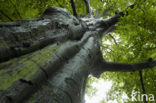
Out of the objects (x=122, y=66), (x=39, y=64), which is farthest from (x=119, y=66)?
(x=39, y=64)

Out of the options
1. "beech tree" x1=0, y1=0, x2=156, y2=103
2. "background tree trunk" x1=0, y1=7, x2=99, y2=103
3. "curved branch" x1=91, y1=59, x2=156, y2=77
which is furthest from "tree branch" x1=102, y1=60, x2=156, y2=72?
"background tree trunk" x1=0, y1=7, x2=99, y2=103

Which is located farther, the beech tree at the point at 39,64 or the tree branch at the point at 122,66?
the tree branch at the point at 122,66

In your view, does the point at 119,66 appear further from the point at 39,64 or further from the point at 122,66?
the point at 39,64

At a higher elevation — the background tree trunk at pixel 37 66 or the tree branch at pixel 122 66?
the background tree trunk at pixel 37 66

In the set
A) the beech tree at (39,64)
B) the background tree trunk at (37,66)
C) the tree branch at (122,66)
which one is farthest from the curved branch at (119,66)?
the background tree trunk at (37,66)

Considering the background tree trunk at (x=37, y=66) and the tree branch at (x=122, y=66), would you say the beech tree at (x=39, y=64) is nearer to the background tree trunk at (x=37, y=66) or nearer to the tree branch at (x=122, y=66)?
the background tree trunk at (x=37, y=66)

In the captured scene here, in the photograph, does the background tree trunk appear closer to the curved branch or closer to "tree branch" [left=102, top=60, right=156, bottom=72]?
the curved branch

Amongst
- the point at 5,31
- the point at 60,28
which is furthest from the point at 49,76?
the point at 60,28

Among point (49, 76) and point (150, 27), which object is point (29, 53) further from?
point (150, 27)

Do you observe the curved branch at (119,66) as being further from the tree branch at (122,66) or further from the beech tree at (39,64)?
the beech tree at (39,64)

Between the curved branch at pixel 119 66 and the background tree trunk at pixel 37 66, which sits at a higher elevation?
the background tree trunk at pixel 37 66

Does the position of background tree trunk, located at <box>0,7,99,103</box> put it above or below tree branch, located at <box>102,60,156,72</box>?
above

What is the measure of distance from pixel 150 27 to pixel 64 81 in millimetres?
2769

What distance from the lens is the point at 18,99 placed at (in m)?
0.76
